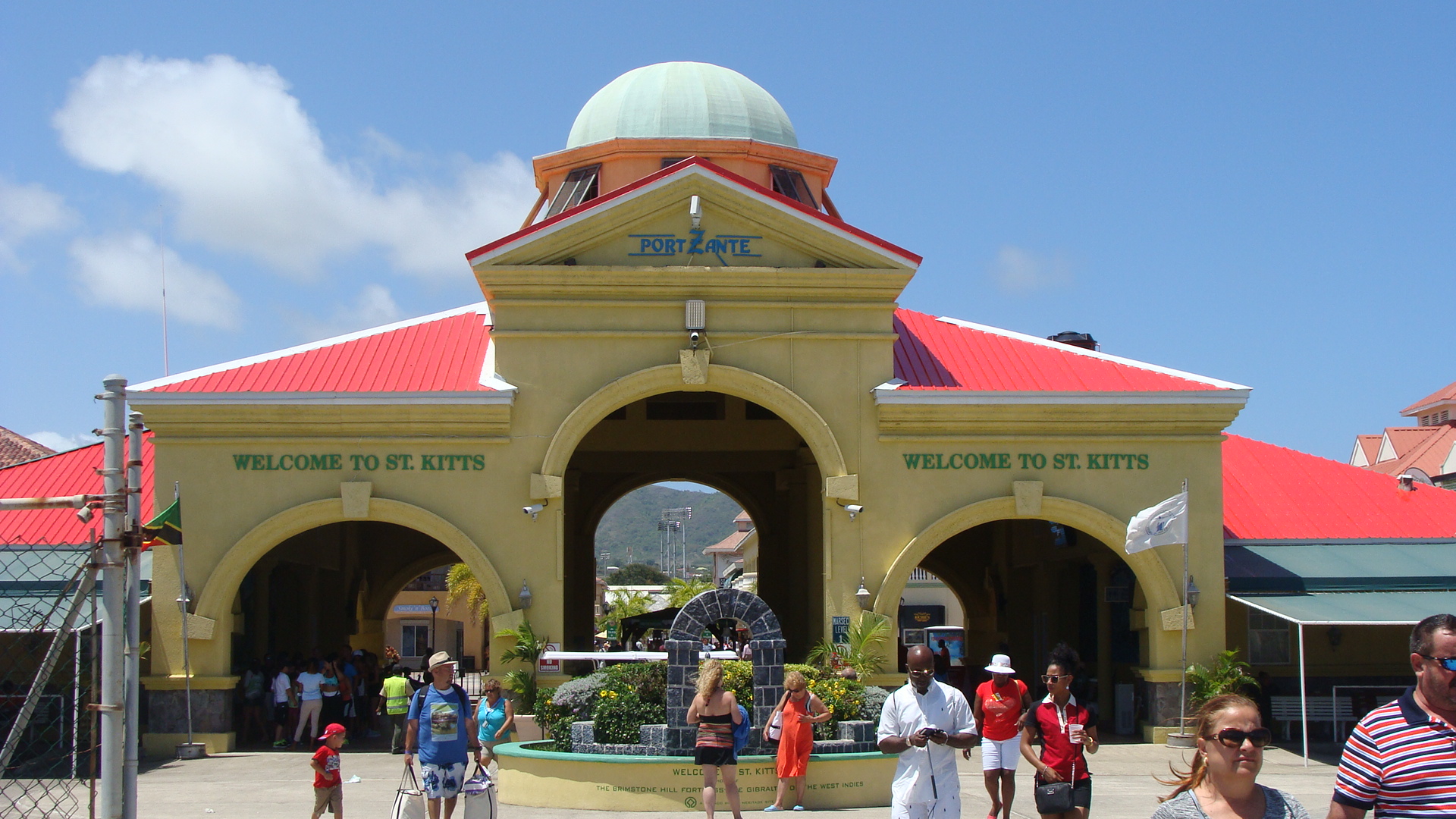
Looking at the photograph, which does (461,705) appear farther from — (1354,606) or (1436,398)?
(1436,398)

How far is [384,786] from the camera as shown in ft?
57.4

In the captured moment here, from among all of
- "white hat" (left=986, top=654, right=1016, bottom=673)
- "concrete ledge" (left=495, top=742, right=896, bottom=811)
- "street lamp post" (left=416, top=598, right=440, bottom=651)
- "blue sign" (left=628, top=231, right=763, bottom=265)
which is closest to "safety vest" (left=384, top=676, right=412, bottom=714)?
"concrete ledge" (left=495, top=742, right=896, bottom=811)

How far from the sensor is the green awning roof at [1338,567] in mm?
22672

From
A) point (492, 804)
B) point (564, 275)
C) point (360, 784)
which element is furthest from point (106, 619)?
point (564, 275)

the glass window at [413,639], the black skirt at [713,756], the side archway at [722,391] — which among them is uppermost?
the side archway at [722,391]

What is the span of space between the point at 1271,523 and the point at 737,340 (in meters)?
10.5

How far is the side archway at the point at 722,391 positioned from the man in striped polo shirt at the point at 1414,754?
53.2ft

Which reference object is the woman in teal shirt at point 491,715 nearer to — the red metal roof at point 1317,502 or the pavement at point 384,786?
the pavement at point 384,786

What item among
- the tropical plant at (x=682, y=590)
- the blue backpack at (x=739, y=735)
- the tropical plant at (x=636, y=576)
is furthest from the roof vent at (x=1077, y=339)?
the tropical plant at (x=636, y=576)

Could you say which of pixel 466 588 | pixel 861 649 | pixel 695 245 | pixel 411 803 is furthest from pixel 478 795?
pixel 466 588

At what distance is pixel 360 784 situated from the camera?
17.6 m

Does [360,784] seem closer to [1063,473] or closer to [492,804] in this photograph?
[492,804]

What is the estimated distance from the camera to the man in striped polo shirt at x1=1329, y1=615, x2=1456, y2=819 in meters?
5.27

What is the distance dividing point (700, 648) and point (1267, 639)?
12083 mm
